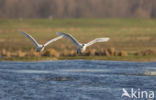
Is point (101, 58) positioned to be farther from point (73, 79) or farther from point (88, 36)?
point (88, 36)

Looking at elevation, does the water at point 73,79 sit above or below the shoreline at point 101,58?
below

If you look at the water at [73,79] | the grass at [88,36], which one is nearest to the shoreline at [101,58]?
the grass at [88,36]

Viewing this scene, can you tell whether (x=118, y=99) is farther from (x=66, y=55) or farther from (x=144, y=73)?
(x=66, y=55)

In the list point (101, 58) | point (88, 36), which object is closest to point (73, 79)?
point (101, 58)

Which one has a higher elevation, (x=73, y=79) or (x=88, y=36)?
(x=88, y=36)

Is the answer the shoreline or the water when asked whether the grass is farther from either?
the water

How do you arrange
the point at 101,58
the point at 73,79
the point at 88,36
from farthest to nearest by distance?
the point at 88,36 → the point at 101,58 → the point at 73,79

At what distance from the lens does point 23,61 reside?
4541 centimetres

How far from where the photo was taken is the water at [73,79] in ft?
95.6

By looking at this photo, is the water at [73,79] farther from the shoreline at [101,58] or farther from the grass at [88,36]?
the grass at [88,36]

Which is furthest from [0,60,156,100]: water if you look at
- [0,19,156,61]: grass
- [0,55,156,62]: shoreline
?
[0,19,156,61]: grass

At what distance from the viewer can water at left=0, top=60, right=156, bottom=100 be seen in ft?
95.6

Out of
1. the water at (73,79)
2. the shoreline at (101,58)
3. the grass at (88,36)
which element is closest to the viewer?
the water at (73,79)

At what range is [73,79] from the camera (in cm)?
3512
